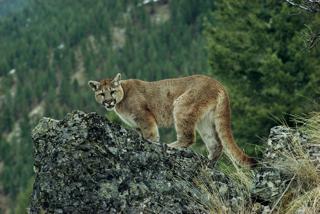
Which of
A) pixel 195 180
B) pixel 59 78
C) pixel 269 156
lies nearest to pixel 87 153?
pixel 195 180

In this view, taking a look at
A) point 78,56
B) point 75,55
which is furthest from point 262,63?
point 75,55

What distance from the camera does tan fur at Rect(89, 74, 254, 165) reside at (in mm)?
9836

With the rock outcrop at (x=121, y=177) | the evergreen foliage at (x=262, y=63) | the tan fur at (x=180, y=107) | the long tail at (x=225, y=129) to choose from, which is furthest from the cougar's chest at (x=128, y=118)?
the evergreen foliage at (x=262, y=63)

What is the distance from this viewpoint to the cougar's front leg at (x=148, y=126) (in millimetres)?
10523

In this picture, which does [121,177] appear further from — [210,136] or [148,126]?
[148,126]

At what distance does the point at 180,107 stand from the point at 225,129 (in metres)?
0.93

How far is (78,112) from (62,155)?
1.87ft

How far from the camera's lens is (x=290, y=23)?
27391mm

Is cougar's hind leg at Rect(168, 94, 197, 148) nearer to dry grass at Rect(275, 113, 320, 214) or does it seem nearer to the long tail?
the long tail

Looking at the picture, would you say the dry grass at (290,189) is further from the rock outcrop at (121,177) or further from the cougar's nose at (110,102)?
the cougar's nose at (110,102)

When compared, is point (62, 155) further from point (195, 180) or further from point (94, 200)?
point (195, 180)

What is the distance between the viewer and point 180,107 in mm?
10156

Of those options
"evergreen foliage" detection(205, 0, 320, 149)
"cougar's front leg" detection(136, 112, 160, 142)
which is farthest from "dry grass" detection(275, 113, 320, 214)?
"evergreen foliage" detection(205, 0, 320, 149)

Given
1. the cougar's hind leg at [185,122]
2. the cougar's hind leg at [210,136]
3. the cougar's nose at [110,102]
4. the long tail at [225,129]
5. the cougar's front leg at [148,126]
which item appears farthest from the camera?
the cougar's nose at [110,102]
